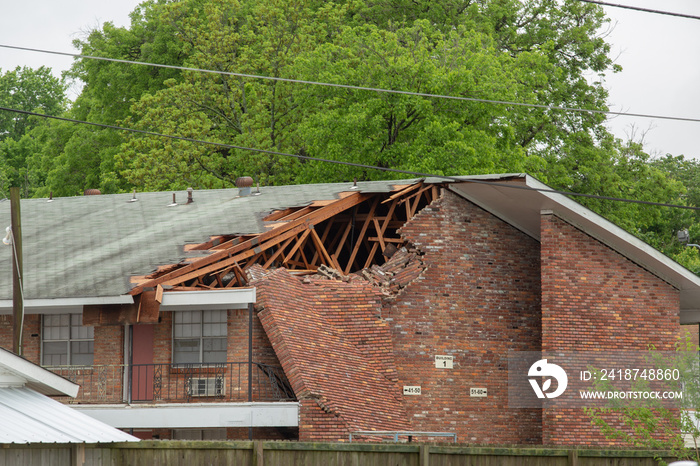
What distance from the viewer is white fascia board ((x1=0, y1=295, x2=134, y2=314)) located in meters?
20.6

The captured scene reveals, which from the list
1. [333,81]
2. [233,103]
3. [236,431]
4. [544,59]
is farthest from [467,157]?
[236,431]

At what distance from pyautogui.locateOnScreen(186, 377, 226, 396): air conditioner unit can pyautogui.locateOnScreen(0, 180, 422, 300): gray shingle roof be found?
2727 mm

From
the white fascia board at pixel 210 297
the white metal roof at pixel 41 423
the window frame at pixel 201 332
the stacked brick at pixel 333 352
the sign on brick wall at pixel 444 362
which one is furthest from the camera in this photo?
the sign on brick wall at pixel 444 362

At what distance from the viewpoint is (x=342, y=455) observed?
1382 centimetres

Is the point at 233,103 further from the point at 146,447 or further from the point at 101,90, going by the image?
the point at 146,447

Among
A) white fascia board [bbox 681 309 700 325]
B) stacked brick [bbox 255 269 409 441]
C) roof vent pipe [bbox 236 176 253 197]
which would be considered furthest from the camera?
roof vent pipe [bbox 236 176 253 197]

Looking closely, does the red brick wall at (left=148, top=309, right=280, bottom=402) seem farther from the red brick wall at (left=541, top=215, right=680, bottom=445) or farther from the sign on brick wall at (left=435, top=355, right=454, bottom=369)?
the red brick wall at (left=541, top=215, right=680, bottom=445)

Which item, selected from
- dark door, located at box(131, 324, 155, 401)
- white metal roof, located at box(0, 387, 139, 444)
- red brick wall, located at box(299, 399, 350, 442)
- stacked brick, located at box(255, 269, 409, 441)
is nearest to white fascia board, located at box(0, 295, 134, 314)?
dark door, located at box(131, 324, 155, 401)

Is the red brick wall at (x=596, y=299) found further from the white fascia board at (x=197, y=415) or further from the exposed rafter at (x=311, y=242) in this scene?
the white fascia board at (x=197, y=415)

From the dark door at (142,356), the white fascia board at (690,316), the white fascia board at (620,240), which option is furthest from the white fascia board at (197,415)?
the white fascia board at (690,316)

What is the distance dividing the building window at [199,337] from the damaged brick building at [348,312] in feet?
0.12

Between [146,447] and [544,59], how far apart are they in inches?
1244

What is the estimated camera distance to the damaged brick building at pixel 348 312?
21031 mm

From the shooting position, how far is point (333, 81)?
37406mm
